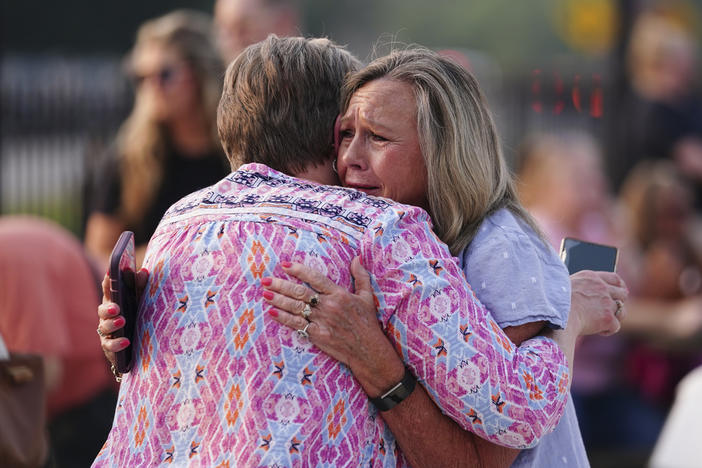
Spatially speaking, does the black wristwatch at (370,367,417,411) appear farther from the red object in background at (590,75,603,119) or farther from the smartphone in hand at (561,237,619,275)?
the red object in background at (590,75,603,119)

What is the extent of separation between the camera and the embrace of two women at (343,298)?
2.25m

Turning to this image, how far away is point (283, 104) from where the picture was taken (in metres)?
2.46

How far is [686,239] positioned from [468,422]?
5.38m

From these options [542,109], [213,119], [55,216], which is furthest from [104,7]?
[213,119]

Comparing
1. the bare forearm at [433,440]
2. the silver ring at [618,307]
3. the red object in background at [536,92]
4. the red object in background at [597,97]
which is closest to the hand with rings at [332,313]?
the bare forearm at [433,440]

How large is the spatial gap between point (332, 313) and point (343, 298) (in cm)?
4

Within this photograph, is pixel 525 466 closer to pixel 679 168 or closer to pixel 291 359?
pixel 291 359

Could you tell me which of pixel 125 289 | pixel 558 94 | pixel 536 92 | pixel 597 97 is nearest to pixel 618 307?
pixel 125 289

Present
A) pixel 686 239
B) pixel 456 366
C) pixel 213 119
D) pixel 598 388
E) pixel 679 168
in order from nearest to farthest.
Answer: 1. pixel 456 366
2. pixel 213 119
3. pixel 598 388
4. pixel 686 239
5. pixel 679 168

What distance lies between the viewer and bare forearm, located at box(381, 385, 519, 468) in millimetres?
2330

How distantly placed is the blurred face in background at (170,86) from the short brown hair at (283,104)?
3.07 metres

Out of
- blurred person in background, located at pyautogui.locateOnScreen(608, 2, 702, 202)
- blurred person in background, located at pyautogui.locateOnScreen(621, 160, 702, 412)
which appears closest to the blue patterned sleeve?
blurred person in background, located at pyautogui.locateOnScreen(621, 160, 702, 412)

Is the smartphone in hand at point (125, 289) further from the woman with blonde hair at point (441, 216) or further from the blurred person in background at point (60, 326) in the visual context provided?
the blurred person in background at point (60, 326)

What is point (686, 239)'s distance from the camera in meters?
7.30
